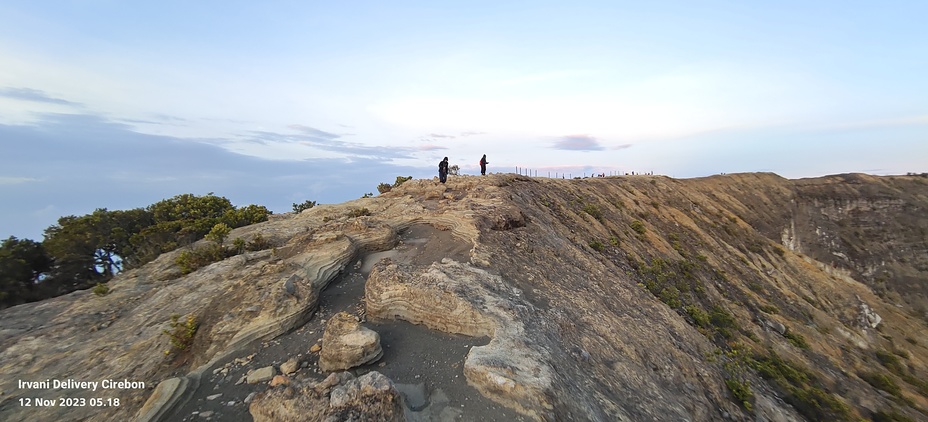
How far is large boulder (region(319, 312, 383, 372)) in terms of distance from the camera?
7742 millimetres

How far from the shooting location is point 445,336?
9008 millimetres

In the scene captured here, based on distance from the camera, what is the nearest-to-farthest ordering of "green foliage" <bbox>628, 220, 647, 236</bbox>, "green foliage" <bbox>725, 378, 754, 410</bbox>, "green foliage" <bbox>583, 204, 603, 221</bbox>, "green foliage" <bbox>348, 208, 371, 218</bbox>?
1. "green foliage" <bbox>725, 378, 754, 410</bbox>
2. "green foliage" <bbox>348, 208, 371, 218</bbox>
3. "green foliage" <bbox>583, 204, 603, 221</bbox>
4. "green foliage" <bbox>628, 220, 647, 236</bbox>

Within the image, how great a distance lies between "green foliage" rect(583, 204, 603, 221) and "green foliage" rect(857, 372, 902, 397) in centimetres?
1672

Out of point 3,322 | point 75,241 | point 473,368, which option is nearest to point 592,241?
point 473,368

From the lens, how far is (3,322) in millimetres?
12039

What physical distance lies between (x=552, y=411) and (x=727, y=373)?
40.5 feet

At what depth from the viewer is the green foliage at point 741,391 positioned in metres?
13.0

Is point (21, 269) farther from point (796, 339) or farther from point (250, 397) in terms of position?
point (796, 339)

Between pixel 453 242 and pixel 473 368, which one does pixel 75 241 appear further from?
pixel 473 368

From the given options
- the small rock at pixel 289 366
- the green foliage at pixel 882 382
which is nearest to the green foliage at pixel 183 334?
the small rock at pixel 289 366

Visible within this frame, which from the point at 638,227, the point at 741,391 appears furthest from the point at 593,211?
the point at 741,391

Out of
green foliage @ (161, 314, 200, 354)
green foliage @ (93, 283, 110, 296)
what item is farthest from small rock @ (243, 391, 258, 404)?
green foliage @ (93, 283, 110, 296)

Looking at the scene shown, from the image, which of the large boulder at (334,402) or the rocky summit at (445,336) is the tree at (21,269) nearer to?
the rocky summit at (445,336)

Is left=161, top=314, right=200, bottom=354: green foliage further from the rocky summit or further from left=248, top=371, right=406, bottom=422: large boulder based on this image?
left=248, top=371, right=406, bottom=422: large boulder
